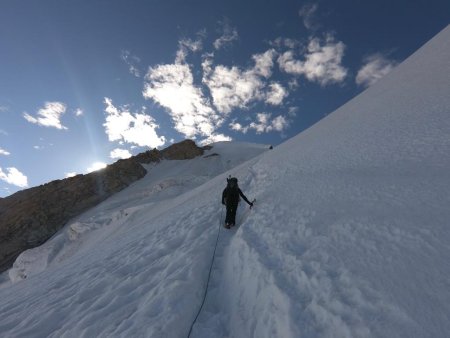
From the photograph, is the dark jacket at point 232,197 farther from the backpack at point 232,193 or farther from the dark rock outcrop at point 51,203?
the dark rock outcrop at point 51,203

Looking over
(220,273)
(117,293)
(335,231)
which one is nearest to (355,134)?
(335,231)

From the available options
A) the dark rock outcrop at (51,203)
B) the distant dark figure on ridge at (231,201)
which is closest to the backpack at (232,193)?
the distant dark figure on ridge at (231,201)

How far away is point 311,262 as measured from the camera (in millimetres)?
4141

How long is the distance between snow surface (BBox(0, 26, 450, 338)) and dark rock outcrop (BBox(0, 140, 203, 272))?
75.8ft

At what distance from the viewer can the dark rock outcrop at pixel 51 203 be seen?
2608 centimetres

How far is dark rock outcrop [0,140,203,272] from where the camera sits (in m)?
26.1

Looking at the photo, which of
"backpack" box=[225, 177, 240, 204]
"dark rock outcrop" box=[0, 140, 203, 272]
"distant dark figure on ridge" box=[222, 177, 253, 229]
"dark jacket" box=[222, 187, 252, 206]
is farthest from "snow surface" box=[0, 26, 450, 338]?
"dark rock outcrop" box=[0, 140, 203, 272]

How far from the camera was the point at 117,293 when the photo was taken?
217 inches

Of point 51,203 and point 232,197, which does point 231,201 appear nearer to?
point 232,197

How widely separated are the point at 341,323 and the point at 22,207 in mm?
35861

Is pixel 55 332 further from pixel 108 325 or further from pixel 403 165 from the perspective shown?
pixel 403 165

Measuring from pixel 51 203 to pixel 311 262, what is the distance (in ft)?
108

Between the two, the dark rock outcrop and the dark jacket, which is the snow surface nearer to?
the dark jacket

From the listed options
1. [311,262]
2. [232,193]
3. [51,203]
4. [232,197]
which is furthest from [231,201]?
[51,203]
